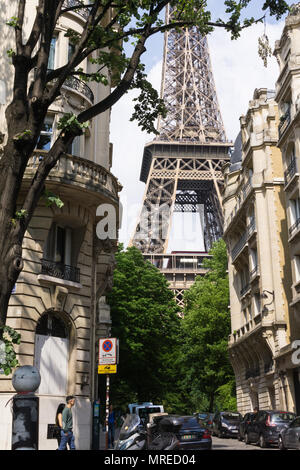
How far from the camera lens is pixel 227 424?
33281 mm

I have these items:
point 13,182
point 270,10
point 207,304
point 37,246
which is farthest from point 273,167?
point 13,182

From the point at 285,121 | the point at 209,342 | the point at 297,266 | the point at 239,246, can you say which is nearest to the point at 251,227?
the point at 239,246

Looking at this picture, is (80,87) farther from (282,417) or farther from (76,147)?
(282,417)

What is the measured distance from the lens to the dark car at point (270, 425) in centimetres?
2250

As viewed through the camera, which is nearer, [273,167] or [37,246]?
[37,246]

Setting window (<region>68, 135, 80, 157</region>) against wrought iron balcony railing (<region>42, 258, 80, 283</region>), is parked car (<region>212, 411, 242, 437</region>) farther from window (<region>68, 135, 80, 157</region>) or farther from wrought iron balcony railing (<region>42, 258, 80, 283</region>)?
window (<region>68, 135, 80, 157</region>)

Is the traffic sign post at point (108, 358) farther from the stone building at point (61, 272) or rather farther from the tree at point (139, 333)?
the tree at point (139, 333)

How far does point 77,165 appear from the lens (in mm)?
19625

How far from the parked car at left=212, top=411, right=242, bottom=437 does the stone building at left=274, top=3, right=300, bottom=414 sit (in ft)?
11.7

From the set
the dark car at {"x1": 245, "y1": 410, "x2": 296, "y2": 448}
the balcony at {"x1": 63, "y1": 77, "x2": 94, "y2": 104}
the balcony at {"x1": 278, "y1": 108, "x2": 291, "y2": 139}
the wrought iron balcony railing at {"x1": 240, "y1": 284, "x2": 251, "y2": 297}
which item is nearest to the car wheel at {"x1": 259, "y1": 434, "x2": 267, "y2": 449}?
the dark car at {"x1": 245, "y1": 410, "x2": 296, "y2": 448}

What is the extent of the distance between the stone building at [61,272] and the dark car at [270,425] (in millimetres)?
7046

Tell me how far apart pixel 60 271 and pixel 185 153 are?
72.8 m
